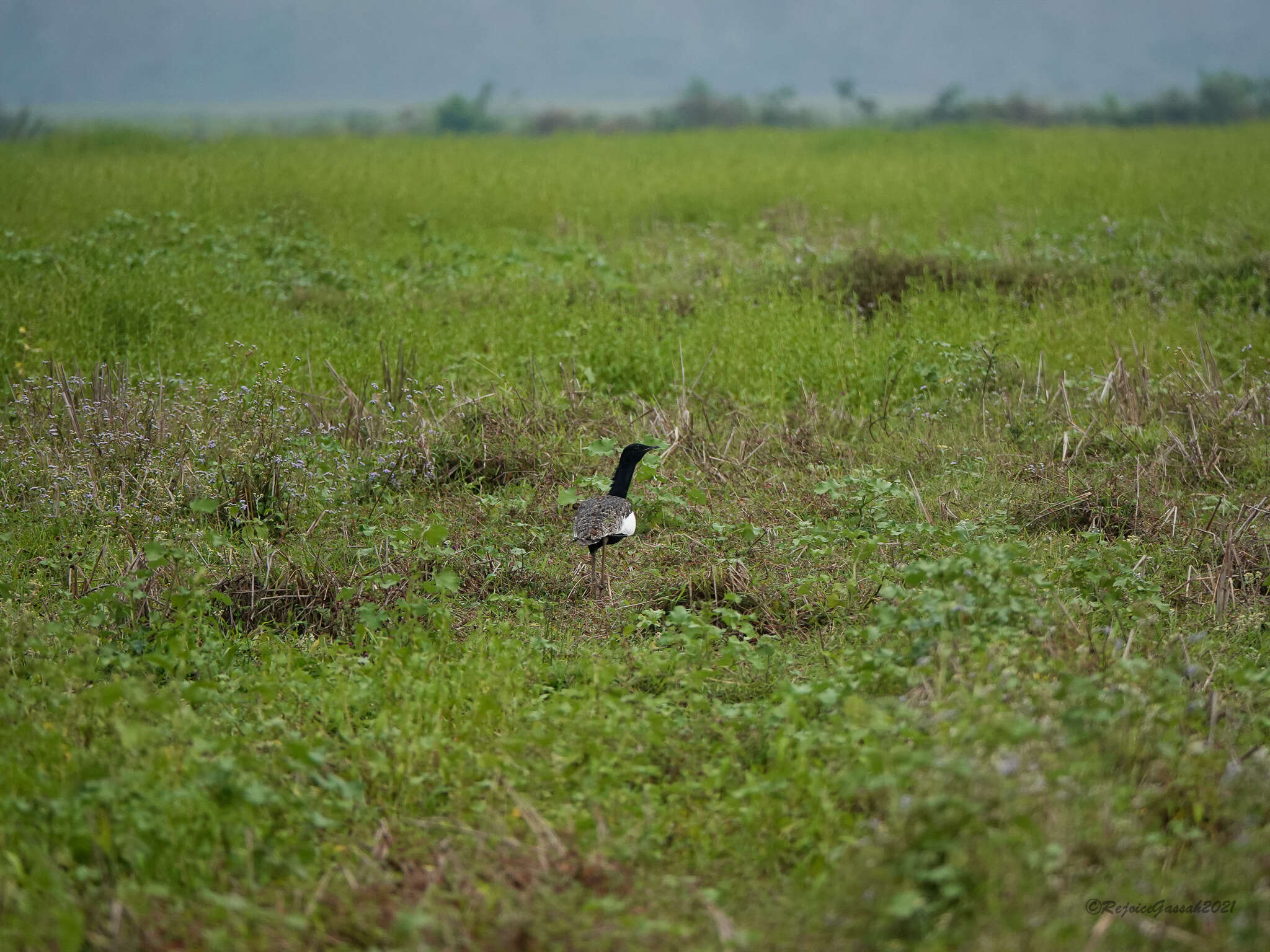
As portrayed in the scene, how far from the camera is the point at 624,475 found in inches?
218

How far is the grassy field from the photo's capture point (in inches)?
116

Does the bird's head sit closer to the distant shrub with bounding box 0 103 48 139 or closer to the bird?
the bird

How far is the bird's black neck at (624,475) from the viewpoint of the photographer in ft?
18.1

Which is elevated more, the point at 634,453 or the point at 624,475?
the point at 634,453

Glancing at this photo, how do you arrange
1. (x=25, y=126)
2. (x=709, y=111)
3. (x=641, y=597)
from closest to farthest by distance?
(x=641, y=597)
(x=25, y=126)
(x=709, y=111)

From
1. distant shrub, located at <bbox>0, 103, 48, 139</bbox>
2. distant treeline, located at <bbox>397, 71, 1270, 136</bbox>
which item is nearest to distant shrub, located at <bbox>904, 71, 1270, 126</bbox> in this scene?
distant treeline, located at <bbox>397, 71, 1270, 136</bbox>

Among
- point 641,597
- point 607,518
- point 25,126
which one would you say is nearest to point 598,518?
point 607,518

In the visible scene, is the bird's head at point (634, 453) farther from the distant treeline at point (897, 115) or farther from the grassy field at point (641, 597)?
the distant treeline at point (897, 115)

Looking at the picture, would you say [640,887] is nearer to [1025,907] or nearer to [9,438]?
[1025,907]

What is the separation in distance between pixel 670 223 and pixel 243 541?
30.5 ft

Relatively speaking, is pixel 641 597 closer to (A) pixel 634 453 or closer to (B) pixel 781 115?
(A) pixel 634 453

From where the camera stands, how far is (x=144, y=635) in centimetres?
455

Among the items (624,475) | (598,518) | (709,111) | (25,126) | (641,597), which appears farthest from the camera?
(709,111)

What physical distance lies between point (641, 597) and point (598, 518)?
46cm
